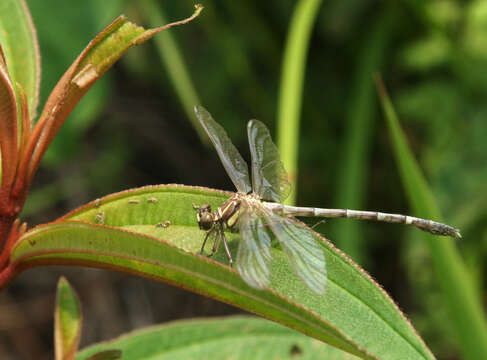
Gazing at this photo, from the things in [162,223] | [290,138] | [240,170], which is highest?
[290,138]

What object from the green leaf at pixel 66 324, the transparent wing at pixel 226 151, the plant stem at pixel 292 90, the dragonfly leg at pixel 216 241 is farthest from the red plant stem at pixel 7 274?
the plant stem at pixel 292 90

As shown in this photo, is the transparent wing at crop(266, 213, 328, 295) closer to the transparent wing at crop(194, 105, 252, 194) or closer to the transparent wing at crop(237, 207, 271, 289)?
the transparent wing at crop(237, 207, 271, 289)

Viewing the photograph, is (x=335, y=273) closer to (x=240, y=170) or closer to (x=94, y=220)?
(x=94, y=220)

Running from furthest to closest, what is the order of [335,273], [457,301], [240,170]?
[240,170] → [457,301] → [335,273]

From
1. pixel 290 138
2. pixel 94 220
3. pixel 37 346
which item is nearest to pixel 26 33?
pixel 94 220

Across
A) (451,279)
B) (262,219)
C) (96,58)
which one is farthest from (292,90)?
(96,58)

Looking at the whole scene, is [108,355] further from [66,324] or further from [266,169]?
[266,169]
